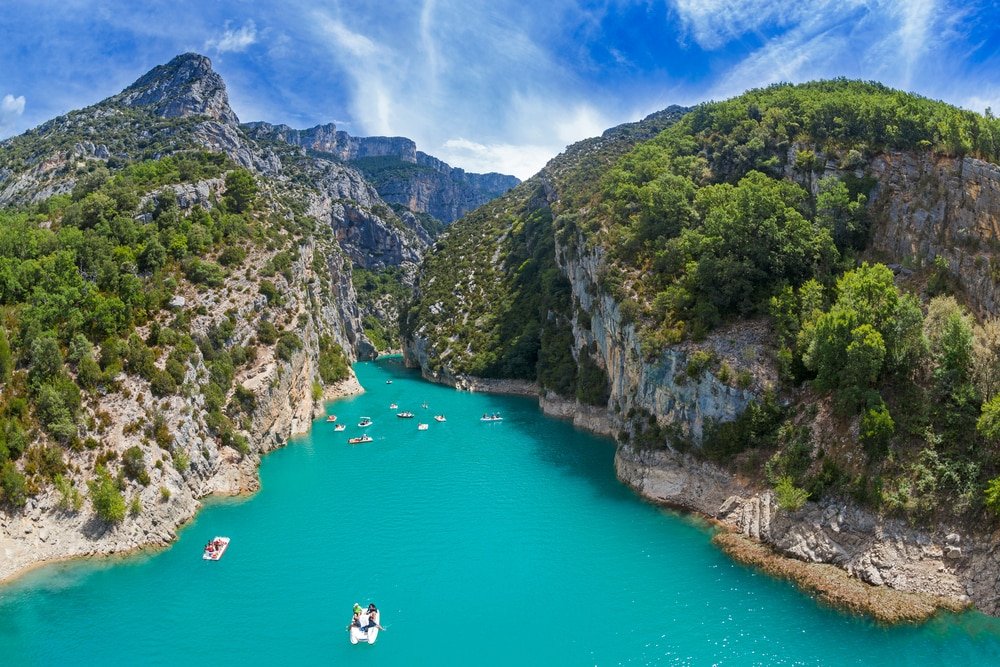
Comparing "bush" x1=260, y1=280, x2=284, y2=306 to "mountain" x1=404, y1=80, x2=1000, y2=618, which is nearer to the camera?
"mountain" x1=404, y1=80, x2=1000, y2=618

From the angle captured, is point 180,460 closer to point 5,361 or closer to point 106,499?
point 106,499

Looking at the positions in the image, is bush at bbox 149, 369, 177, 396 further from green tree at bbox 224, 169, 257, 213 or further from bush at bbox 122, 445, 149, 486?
green tree at bbox 224, 169, 257, 213

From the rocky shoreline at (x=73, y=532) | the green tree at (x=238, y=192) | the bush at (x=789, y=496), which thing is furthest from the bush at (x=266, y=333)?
the bush at (x=789, y=496)

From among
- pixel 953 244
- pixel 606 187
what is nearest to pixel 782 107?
pixel 606 187

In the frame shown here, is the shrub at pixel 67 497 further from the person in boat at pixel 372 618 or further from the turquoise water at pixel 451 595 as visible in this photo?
the person in boat at pixel 372 618

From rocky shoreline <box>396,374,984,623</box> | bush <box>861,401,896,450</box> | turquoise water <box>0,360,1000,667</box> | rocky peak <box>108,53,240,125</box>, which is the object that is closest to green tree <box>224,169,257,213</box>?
turquoise water <box>0,360,1000,667</box>

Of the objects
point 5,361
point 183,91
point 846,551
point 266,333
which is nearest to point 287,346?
point 266,333

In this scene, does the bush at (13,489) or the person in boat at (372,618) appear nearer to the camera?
the person in boat at (372,618)
